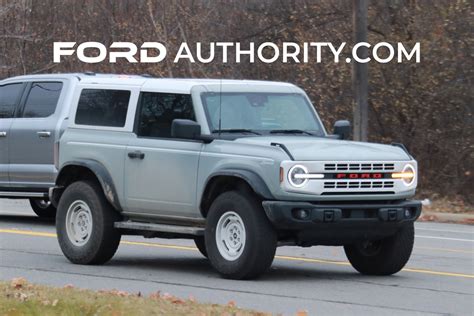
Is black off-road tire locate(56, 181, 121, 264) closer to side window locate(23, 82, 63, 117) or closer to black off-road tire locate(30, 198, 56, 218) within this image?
side window locate(23, 82, 63, 117)

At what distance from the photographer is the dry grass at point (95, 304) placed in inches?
360

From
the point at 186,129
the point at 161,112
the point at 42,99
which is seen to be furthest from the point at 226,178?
the point at 42,99

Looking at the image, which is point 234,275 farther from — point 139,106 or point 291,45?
point 291,45

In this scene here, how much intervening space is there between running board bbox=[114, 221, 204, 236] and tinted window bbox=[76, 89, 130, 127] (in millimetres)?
1102

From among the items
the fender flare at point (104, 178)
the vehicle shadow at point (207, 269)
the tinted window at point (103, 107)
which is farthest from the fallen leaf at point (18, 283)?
the tinted window at point (103, 107)

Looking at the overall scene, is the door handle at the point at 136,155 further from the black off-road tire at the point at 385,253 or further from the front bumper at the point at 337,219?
the black off-road tire at the point at 385,253

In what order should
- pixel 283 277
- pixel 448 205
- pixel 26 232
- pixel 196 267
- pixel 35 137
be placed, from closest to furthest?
1. pixel 283 277
2. pixel 196 267
3. pixel 26 232
4. pixel 35 137
5. pixel 448 205

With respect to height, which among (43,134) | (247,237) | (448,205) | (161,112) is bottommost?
(448,205)

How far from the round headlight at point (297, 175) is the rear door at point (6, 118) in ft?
27.1

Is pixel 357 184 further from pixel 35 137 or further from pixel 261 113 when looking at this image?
pixel 35 137

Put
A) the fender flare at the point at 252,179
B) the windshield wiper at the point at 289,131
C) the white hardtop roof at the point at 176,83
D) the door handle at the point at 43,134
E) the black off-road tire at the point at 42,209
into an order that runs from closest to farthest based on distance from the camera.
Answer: the fender flare at the point at 252,179
the windshield wiper at the point at 289,131
the white hardtop roof at the point at 176,83
the door handle at the point at 43,134
the black off-road tire at the point at 42,209

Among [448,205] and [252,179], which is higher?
[252,179]

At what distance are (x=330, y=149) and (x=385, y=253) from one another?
1328mm

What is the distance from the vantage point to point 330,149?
12.0 metres
